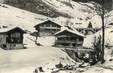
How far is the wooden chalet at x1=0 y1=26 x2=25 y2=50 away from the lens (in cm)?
6250

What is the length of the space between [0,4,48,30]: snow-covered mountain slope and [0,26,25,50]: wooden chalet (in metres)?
18.2

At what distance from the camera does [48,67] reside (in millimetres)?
49469

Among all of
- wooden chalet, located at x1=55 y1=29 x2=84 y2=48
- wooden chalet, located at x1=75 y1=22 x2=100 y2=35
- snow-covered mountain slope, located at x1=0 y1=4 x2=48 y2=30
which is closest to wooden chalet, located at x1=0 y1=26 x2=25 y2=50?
wooden chalet, located at x1=55 y1=29 x2=84 y2=48

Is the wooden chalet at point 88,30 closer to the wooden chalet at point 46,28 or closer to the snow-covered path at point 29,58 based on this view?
the wooden chalet at point 46,28

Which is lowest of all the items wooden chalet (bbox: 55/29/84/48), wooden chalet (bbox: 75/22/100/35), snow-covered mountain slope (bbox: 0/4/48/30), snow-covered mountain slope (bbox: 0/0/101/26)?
wooden chalet (bbox: 55/29/84/48)

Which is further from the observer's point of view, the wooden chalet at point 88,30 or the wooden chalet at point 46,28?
the wooden chalet at point 88,30

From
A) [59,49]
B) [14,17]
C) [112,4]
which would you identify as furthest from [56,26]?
[112,4]

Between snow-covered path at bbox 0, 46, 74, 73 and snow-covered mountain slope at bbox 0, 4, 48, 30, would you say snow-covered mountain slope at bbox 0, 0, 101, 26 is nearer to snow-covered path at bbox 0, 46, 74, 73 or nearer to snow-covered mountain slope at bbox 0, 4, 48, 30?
snow-covered mountain slope at bbox 0, 4, 48, 30

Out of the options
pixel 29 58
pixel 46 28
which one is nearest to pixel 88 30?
pixel 46 28

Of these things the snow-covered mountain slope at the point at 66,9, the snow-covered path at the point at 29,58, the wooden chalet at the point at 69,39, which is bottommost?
the snow-covered path at the point at 29,58

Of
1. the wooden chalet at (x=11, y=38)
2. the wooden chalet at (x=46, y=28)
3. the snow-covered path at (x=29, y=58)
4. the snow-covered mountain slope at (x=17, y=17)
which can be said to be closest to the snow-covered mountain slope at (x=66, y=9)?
the snow-covered mountain slope at (x=17, y=17)

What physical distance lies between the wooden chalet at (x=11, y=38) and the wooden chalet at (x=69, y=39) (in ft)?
22.8

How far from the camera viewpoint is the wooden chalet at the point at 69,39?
6662 centimetres

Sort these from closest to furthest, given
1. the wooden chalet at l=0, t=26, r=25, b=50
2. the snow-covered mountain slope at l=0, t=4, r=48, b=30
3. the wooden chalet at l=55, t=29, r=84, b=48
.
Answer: the wooden chalet at l=0, t=26, r=25, b=50
the wooden chalet at l=55, t=29, r=84, b=48
the snow-covered mountain slope at l=0, t=4, r=48, b=30
